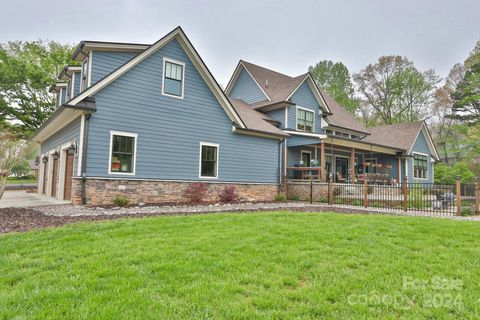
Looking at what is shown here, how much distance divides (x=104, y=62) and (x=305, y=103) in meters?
12.7

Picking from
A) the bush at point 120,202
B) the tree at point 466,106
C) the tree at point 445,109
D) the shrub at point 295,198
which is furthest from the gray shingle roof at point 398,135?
the bush at point 120,202

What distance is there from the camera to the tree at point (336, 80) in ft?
119

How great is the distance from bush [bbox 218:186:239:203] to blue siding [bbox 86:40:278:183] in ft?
1.80

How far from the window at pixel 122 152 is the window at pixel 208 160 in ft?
10.2

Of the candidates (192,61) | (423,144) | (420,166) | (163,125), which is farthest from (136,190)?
(423,144)

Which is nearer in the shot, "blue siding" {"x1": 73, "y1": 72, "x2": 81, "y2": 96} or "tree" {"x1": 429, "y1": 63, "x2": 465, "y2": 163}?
"blue siding" {"x1": 73, "y1": 72, "x2": 81, "y2": 96}

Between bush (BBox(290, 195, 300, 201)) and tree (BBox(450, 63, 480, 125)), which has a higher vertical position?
tree (BBox(450, 63, 480, 125))

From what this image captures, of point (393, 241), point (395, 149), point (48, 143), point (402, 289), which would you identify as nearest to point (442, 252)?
point (393, 241)

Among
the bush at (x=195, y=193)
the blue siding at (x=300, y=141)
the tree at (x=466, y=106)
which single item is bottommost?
the bush at (x=195, y=193)

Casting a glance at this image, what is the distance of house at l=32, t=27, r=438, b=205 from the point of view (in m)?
10.4

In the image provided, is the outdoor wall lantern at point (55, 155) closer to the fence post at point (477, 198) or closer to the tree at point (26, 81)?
the tree at point (26, 81)

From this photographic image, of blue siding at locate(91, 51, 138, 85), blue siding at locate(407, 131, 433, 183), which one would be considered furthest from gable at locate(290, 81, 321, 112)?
blue siding at locate(407, 131, 433, 183)

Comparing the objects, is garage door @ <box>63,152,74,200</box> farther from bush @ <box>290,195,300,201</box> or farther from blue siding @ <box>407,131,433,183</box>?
blue siding @ <box>407,131,433,183</box>

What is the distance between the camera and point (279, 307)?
2.74 meters
